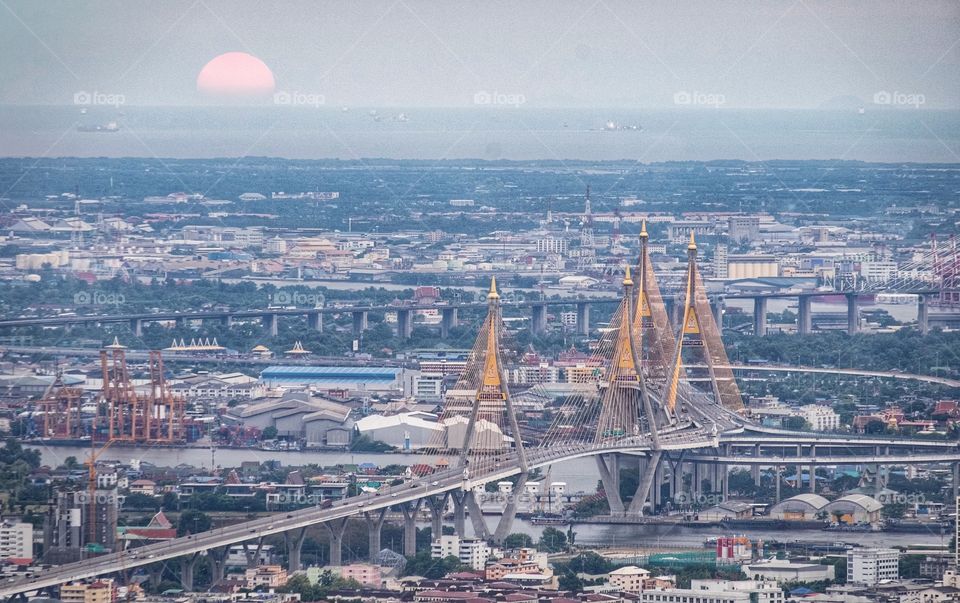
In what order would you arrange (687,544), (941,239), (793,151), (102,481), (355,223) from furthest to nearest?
(793,151), (355,223), (941,239), (102,481), (687,544)

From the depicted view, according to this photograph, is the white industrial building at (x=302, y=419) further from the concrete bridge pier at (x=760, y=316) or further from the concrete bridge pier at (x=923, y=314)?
the concrete bridge pier at (x=923, y=314)

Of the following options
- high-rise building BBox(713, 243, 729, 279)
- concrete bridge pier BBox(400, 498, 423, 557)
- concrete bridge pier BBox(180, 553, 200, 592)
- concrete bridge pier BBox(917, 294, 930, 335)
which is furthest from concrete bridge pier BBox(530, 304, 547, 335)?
concrete bridge pier BBox(180, 553, 200, 592)

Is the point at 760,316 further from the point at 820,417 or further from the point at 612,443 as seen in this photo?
the point at 612,443

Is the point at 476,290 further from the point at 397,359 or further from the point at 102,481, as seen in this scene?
the point at 102,481

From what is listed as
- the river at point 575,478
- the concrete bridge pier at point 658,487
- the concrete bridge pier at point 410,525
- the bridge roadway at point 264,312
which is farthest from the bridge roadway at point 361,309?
the concrete bridge pier at point 410,525

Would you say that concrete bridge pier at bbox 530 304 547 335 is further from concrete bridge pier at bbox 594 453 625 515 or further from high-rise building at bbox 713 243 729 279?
concrete bridge pier at bbox 594 453 625 515

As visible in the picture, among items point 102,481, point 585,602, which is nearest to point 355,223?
point 102,481

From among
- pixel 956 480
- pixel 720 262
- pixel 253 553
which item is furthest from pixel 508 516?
pixel 720 262

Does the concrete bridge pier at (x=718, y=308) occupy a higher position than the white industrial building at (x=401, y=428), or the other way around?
the concrete bridge pier at (x=718, y=308)
